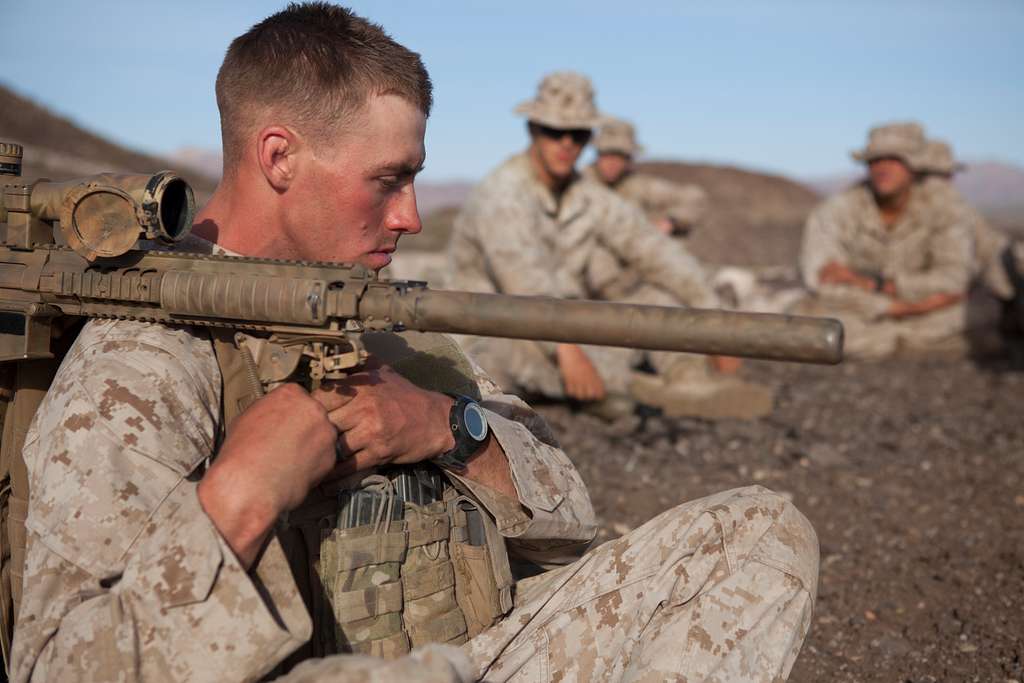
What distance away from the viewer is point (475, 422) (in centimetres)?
299

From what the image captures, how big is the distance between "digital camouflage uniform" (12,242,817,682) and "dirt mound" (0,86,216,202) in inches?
725

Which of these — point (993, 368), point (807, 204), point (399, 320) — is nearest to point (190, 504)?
point (399, 320)

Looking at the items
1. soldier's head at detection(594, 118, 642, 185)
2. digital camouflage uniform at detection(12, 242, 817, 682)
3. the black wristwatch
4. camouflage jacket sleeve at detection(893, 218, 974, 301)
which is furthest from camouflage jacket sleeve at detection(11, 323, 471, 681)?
camouflage jacket sleeve at detection(893, 218, 974, 301)

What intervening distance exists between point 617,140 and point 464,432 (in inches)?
434

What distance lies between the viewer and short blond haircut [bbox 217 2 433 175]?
9.71 feet

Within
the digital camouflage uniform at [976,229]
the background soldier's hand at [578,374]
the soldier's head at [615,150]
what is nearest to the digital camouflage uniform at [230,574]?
the background soldier's hand at [578,374]

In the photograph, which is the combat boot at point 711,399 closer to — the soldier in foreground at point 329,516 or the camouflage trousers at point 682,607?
the soldier in foreground at point 329,516

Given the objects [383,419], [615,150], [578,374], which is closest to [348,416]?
[383,419]

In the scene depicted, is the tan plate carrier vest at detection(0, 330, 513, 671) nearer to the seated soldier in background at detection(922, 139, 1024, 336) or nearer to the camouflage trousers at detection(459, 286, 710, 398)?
the camouflage trousers at detection(459, 286, 710, 398)

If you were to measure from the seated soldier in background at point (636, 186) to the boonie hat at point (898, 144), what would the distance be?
2.61 m

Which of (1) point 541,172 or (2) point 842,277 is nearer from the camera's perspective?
(1) point 541,172

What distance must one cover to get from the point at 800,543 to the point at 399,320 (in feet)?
4.28

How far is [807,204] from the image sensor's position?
40906 millimetres

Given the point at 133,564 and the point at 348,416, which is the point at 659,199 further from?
the point at 133,564
